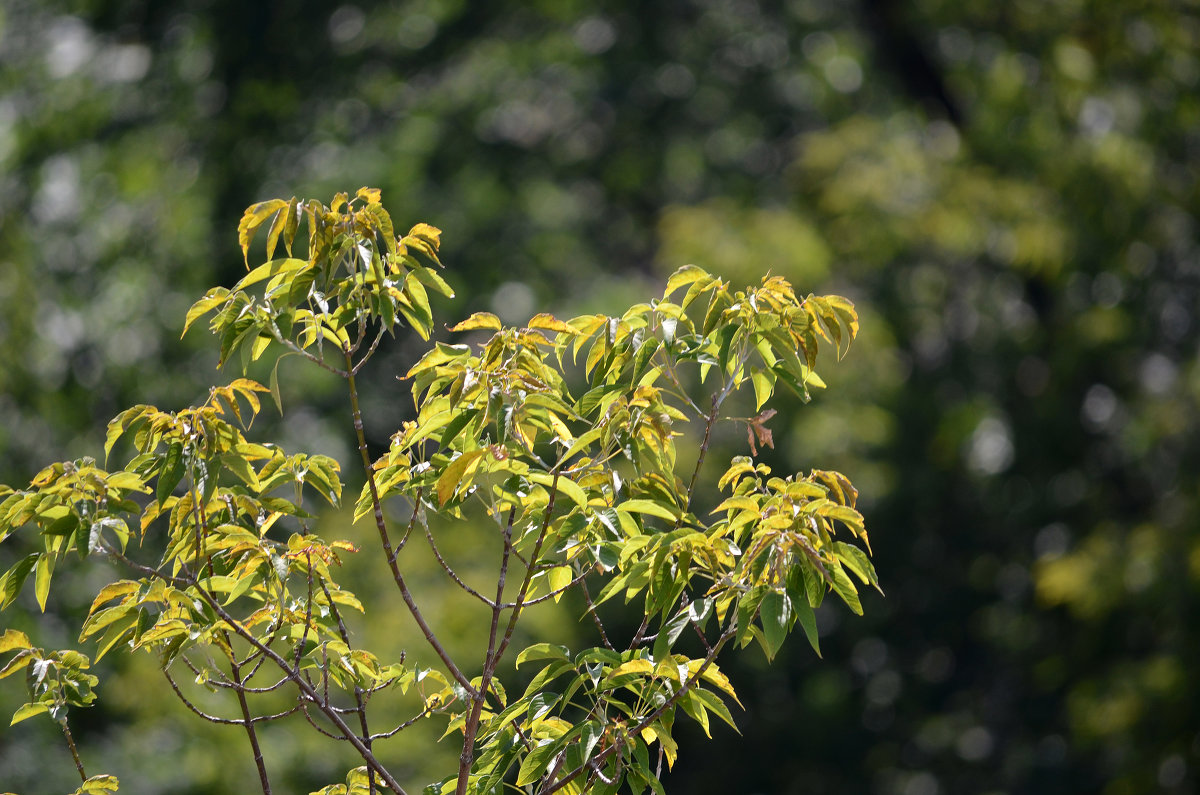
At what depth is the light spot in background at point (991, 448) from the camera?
30.7 feet

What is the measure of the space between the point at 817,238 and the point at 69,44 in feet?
21.0

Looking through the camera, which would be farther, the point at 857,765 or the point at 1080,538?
the point at 857,765

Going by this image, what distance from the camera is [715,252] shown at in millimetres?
8609

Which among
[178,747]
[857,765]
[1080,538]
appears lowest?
[857,765]

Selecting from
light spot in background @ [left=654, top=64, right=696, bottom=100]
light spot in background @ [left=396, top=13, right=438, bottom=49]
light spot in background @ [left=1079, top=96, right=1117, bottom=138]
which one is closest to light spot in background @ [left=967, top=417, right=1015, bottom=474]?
light spot in background @ [left=1079, top=96, right=1117, bottom=138]

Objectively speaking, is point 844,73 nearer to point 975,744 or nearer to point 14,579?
point 975,744

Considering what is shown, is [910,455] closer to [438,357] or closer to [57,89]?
[57,89]

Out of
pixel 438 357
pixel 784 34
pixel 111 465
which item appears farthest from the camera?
pixel 784 34

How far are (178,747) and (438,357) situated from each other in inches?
192

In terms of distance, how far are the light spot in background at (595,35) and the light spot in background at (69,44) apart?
4.16m

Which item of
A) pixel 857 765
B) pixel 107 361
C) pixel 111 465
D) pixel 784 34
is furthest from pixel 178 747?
pixel 784 34

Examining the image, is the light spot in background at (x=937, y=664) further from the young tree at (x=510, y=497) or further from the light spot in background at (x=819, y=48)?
the young tree at (x=510, y=497)

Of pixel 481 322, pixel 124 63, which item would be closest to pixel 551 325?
pixel 481 322

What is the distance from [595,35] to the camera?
11516 millimetres
